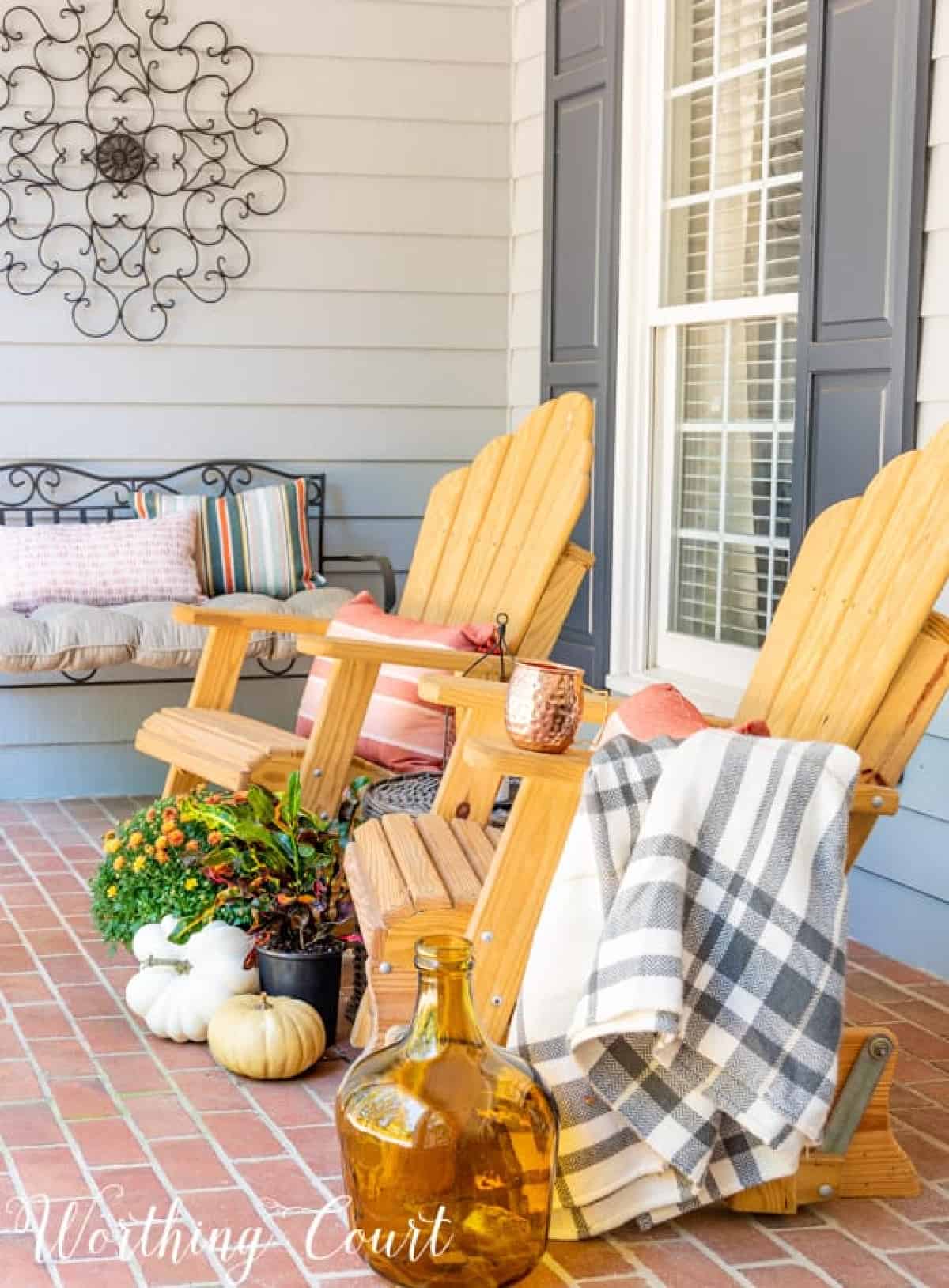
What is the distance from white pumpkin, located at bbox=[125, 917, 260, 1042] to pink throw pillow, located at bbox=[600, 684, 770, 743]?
0.85 m

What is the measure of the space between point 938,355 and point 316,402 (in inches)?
94.0

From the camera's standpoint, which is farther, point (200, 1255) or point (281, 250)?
point (281, 250)

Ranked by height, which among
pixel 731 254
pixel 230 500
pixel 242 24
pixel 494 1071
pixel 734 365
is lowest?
pixel 494 1071

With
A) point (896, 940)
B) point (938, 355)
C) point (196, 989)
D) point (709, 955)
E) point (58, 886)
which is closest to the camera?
point (709, 955)

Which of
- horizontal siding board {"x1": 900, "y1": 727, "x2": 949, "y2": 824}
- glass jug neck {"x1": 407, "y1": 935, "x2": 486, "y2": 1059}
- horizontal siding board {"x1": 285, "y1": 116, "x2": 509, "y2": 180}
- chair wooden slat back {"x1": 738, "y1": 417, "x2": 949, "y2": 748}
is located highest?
horizontal siding board {"x1": 285, "y1": 116, "x2": 509, "y2": 180}

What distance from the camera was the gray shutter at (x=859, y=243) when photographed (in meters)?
3.41

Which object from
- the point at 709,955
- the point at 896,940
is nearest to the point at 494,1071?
the point at 709,955

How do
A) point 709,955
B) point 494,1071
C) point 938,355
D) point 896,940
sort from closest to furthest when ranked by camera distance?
point 494,1071 → point 709,955 → point 938,355 → point 896,940

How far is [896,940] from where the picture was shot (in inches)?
145

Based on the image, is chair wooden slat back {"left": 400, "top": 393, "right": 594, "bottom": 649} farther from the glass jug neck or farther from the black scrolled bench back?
the glass jug neck

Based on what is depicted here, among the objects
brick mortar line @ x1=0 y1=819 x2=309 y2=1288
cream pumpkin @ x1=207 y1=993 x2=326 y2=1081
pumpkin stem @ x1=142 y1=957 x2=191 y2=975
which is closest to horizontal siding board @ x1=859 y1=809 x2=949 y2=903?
cream pumpkin @ x1=207 y1=993 x2=326 y2=1081

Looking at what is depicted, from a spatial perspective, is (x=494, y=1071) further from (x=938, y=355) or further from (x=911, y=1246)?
(x=938, y=355)

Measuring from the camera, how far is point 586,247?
4824 mm

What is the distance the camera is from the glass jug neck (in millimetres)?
2131
